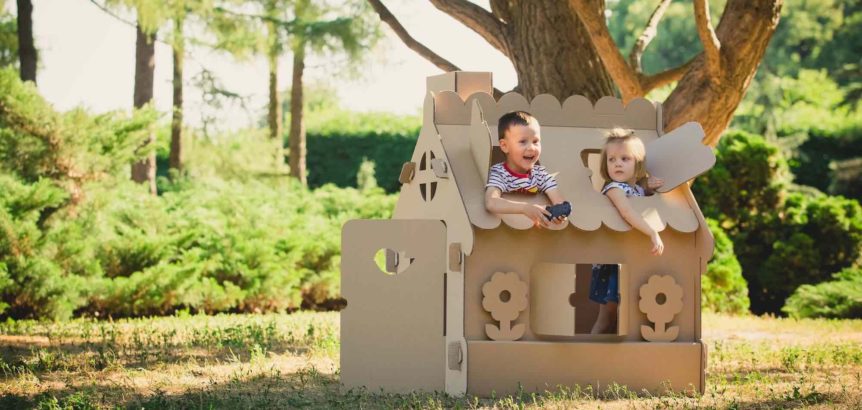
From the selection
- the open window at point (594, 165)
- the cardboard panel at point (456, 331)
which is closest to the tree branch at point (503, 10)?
the open window at point (594, 165)

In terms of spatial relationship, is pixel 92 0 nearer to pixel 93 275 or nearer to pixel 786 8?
pixel 93 275

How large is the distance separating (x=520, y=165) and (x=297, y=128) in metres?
11.7

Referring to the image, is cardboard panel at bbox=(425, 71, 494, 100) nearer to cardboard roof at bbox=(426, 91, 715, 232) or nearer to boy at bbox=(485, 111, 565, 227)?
cardboard roof at bbox=(426, 91, 715, 232)

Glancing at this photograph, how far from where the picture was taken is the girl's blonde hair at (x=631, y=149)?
5.00 metres

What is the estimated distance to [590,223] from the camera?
15.4ft

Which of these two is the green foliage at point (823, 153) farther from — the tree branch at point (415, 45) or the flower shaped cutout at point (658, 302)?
the flower shaped cutout at point (658, 302)

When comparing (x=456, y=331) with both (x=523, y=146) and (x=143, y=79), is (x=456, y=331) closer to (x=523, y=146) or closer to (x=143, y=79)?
(x=523, y=146)

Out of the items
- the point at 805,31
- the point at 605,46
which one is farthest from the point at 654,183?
the point at 805,31

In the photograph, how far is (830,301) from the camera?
1084cm

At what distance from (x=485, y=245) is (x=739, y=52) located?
11.3 ft

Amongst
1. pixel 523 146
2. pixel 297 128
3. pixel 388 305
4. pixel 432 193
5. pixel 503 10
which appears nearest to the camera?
pixel 523 146

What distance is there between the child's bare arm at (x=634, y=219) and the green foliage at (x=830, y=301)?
6801 millimetres

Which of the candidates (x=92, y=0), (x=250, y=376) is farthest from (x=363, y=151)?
(x=250, y=376)

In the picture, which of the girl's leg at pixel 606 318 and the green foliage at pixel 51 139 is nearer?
the girl's leg at pixel 606 318
